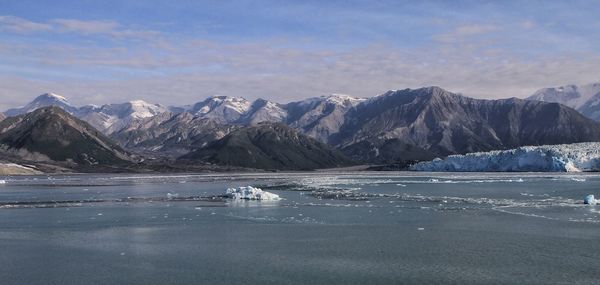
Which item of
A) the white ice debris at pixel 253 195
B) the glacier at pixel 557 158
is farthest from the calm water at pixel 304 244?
the glacier at pixel 557 158

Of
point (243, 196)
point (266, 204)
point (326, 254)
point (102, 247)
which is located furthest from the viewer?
point (243, 196)

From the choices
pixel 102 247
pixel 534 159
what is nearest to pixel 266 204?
pixel 102 247

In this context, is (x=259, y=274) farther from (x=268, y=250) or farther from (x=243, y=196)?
(x=243, y=196)

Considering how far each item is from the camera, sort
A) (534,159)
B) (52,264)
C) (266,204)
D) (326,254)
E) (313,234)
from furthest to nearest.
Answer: (534,159) < (266,204) < (313,234) < (326,254) < (52,264)

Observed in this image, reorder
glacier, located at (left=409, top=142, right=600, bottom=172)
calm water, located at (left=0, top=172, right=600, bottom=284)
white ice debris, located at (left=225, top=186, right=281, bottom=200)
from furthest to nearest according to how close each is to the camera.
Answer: glacier, located at (left=409, top=142, right=600, bottom=172)
white ice debris, located at (left=225, top=186, right=281, bottom=200)
calm water, located at (left=0, top=172, right=600, bottom=284)

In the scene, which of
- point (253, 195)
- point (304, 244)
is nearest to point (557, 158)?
point (253, 195)

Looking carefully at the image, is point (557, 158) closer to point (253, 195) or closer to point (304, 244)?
point (253, 195)

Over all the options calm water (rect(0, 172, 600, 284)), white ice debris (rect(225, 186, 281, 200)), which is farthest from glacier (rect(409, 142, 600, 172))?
white ice debris (rect(225, 186, 281, 200))

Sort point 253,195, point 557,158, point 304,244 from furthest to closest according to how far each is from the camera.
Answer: point 557,158 → point 253,195 → point 304,244

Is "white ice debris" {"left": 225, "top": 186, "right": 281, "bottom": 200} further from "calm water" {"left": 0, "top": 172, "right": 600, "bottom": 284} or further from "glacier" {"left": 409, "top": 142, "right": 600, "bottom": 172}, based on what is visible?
→ "glacier" {"left": 409, "top": 142, "right": 600, "bottom": 172}
